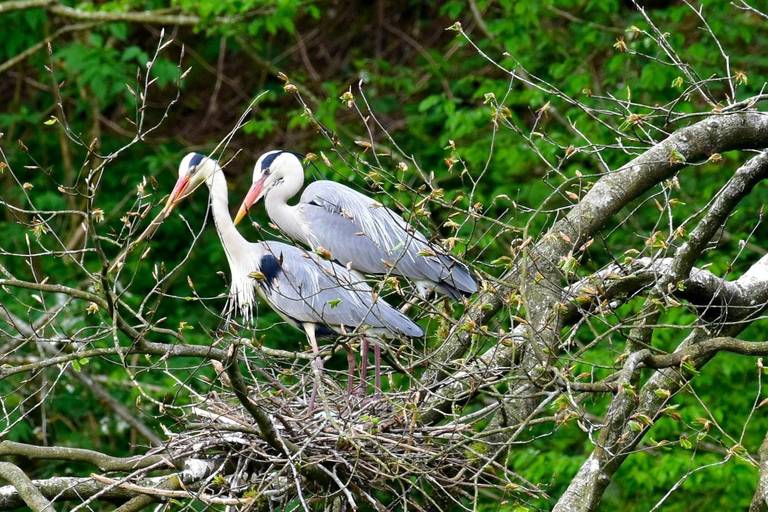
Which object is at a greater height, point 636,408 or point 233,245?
point 636,408

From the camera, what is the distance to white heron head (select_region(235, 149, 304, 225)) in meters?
6.05

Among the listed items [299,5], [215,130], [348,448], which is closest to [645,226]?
[299,5]

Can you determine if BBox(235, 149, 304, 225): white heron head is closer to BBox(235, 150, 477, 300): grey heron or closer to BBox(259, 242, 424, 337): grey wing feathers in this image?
BBox(235, 150, 477, 300): grey heron

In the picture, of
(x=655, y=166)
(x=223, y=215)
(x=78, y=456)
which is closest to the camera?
(x=78, y=456)

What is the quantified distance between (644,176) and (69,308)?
5006mm

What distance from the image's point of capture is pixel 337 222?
5.80 m

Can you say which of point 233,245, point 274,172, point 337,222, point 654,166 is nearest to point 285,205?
point 274,172

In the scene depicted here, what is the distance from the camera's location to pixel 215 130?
33.6 feet

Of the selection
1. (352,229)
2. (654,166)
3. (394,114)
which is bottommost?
(394,114)

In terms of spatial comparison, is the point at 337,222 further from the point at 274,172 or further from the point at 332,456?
the point at 332,456

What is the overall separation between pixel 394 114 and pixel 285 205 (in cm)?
407

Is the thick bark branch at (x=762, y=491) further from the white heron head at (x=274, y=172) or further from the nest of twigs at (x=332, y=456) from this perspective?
the white heron head at (x=274, y=172)

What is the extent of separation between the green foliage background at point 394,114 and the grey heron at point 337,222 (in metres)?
0.63

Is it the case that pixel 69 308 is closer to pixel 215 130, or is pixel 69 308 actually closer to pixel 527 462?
pixel 215 130
